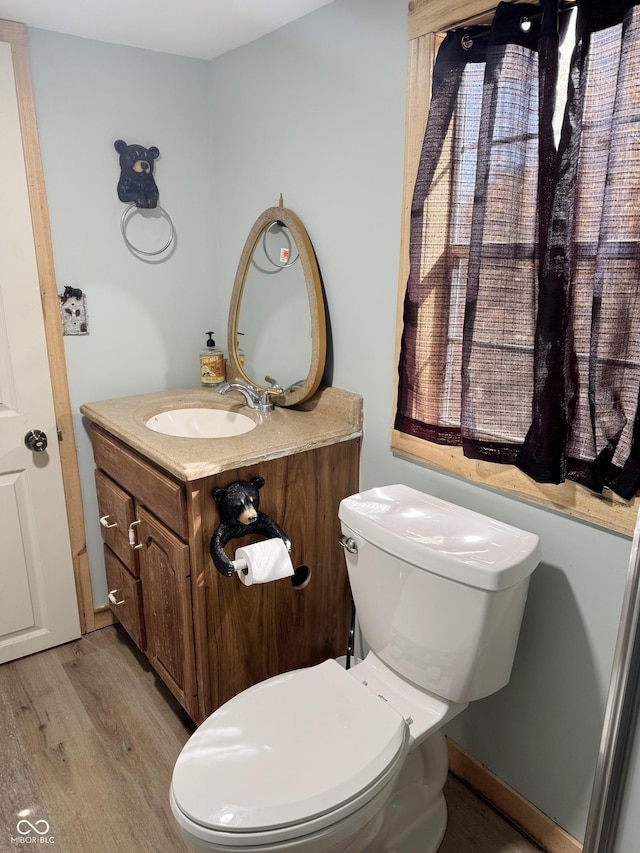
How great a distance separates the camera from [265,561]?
1.47 metres

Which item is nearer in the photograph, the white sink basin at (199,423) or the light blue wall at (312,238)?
the light blue wall at (312,238)

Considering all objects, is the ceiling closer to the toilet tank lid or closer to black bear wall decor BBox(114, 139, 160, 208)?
black bear wall decor BBox(114, 139, 160, 208)

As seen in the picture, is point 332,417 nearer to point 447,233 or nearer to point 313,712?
point 447,233

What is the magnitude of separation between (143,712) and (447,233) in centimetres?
166

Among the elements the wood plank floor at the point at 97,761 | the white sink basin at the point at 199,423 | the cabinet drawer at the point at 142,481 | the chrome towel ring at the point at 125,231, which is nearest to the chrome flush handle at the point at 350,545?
the cabinet drawer at the point at 142,481

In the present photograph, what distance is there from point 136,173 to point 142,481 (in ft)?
3.48

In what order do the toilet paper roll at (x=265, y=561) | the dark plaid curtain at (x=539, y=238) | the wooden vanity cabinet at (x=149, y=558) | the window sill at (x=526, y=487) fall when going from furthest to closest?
the wooden vanity cabinet at (x=149, y=558), the toilet paper roll at (x=265, y=561), the window sill at (x=526, y=487), the dark plaid curtain at (x=539, y=238)

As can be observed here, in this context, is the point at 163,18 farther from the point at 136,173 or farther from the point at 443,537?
the point at 443,537

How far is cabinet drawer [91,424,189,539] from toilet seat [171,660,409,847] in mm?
472

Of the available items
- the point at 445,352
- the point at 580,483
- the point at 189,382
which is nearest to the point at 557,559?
the point at 580,483

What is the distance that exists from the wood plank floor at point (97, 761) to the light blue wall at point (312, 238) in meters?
0.19

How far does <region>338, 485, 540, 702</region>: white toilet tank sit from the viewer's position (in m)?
1.20

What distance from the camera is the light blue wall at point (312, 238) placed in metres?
1.35

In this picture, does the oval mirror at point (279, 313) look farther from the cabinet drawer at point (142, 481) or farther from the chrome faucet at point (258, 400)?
the cabinet drawer at point (142, 481)
